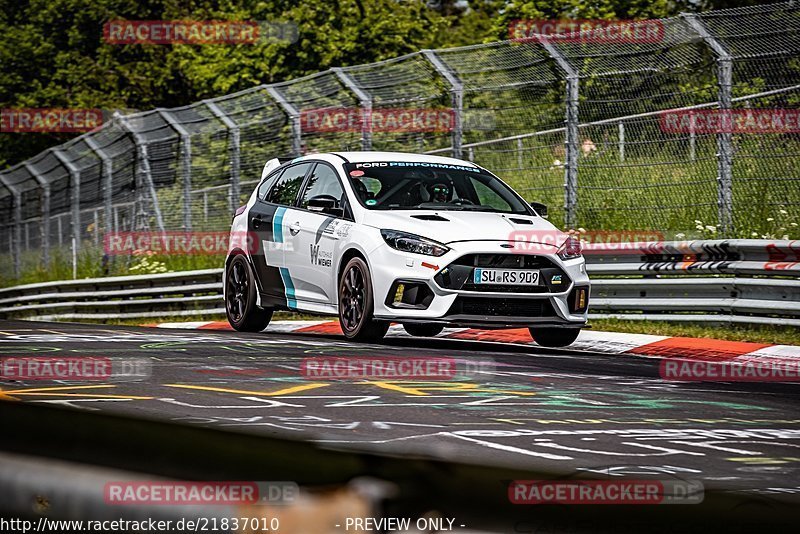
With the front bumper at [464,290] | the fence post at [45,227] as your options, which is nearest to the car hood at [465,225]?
the front bumper at [464,290]

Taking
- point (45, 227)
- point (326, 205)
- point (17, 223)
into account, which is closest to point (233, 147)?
point (326, 205)

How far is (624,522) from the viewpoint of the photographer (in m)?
1.39

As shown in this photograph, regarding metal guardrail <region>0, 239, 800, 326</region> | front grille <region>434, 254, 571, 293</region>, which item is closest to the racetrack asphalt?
front grille <region>434, 254, 571, 293</region>

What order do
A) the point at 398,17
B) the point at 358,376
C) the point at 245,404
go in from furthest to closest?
the point at 398,17 → the point at 358,376 → the point at 245,404

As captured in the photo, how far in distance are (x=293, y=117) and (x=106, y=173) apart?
26.0 ft

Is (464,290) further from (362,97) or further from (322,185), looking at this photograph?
(362,97)

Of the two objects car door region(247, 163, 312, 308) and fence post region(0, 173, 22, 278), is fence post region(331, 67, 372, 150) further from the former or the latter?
fence post region(0, 173, 22, 278)

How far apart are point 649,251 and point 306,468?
38.1 ft

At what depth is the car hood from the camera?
10.6m

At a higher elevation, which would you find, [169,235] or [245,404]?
[169,235]

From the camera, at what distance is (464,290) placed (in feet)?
34.1

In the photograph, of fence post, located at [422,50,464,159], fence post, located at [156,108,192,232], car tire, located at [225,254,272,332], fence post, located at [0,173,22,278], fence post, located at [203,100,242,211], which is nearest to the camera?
car tire, located at [225,254,272,332]

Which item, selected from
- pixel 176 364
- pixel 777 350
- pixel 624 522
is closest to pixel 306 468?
pixel 624 522

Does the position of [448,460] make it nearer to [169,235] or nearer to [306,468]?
[306,468]
